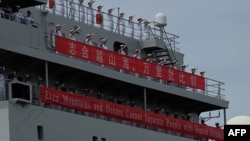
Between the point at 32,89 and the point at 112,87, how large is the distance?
6.13 metres

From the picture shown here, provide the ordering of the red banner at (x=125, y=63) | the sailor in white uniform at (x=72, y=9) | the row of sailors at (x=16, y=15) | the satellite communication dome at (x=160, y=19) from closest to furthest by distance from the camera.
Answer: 1. the row of sailors at (x=16, y=15)
2. the red banner at (x=125, y=63)
3. the sailor in white uniform at (x=72, y=9)
4. the satellite communication dome at (x=160, y=19)

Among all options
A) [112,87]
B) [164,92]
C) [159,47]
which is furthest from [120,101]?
[159,47]

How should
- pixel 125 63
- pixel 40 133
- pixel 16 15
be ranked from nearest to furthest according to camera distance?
pixel 40 133 → pixel 16 15 → pixel 125 63

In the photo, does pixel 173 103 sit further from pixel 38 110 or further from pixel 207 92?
pixel 38 110

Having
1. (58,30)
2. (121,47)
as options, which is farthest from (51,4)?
(121,47)

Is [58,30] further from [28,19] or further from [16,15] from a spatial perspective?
[16,15]

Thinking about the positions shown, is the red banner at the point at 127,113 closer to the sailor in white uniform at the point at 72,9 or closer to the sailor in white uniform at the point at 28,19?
the sailor in white uniform at the point at 28,19

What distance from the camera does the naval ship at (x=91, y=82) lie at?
2147 cm

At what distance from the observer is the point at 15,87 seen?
20.5 metres

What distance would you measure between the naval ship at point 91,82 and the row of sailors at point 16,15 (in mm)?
32

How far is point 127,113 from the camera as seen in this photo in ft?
85.0

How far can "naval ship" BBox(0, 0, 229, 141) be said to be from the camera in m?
21.5

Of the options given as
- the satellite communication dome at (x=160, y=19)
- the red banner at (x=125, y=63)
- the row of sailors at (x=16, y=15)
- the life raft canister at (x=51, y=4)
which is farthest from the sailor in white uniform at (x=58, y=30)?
the satellite communication dome at (x=160, y=19)

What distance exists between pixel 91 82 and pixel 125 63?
1.63 metres
